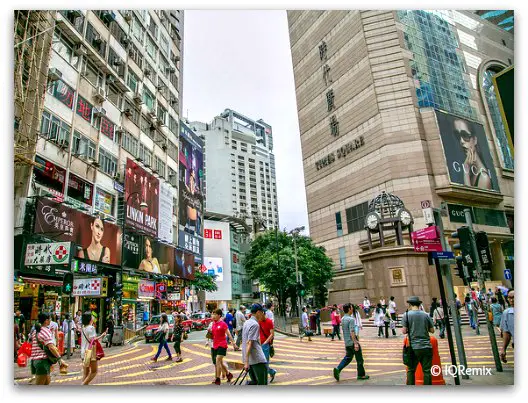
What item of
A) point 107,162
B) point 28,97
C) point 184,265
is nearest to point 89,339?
point 28,97

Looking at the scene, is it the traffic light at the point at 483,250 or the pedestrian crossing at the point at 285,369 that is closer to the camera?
the traffic light at the point at 483,250

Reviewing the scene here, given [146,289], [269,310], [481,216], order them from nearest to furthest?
1. [269,310]
2. [146,289]
3. [481,216]

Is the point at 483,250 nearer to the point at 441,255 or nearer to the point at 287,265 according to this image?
the point at 441,255

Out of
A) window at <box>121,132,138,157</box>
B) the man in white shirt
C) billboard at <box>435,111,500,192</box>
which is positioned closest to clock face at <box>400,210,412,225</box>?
billboard at <box>435,111,500,192</box>

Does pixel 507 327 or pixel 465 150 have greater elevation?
pixel 465 150

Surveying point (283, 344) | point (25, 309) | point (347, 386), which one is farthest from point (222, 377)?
point (25, 309)

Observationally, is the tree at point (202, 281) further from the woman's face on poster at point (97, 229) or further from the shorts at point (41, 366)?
the shorts at point (41, 366)

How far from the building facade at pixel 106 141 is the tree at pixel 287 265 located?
899 cm

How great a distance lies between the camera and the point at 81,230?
18.3m

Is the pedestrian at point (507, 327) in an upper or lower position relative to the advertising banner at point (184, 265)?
lower

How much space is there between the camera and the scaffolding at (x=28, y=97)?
1354cm

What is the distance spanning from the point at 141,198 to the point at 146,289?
689cm

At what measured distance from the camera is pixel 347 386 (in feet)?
23.6

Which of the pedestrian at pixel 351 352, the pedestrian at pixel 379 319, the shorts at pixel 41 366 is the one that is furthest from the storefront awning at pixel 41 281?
the pedestrian at pixel 379 319
